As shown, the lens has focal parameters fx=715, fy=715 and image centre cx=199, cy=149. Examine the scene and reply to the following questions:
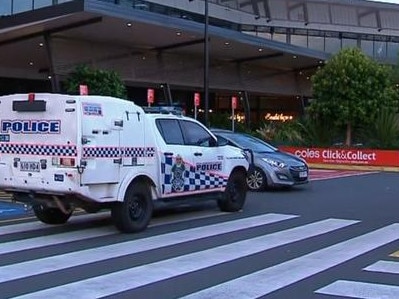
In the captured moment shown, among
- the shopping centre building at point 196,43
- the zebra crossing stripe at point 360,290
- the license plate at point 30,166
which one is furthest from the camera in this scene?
the shopping centre building at point 196,43

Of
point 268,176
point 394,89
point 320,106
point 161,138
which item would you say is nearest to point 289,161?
point 268,176

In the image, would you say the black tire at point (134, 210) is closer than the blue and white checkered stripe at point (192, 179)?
Yes

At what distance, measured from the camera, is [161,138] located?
471 inches

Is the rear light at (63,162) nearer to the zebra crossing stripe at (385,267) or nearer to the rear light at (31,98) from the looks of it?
the rear light at (31,98)

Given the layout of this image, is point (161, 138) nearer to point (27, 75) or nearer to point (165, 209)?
point (165, 209)

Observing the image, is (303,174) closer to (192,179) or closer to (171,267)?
(192,179)

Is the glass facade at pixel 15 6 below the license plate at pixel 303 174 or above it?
above

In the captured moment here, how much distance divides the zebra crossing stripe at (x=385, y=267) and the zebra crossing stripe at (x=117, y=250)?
9.27 ft

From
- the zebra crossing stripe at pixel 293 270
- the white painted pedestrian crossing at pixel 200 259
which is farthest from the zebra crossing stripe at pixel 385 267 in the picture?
the zebra crossing stripe at pixel 293 270

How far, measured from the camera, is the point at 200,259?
8852 millimetres

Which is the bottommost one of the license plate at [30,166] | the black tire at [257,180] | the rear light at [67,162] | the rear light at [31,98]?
the black tire at [257,180]

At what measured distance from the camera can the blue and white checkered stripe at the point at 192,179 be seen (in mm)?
11781

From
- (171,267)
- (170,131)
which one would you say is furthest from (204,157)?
(171,267)

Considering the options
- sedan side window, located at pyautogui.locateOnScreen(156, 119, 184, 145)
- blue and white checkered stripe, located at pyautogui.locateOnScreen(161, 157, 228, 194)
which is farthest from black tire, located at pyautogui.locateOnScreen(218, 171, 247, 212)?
sedan side window, located at pyautogui.locateOnScreen(156, 119, 184, 145)
